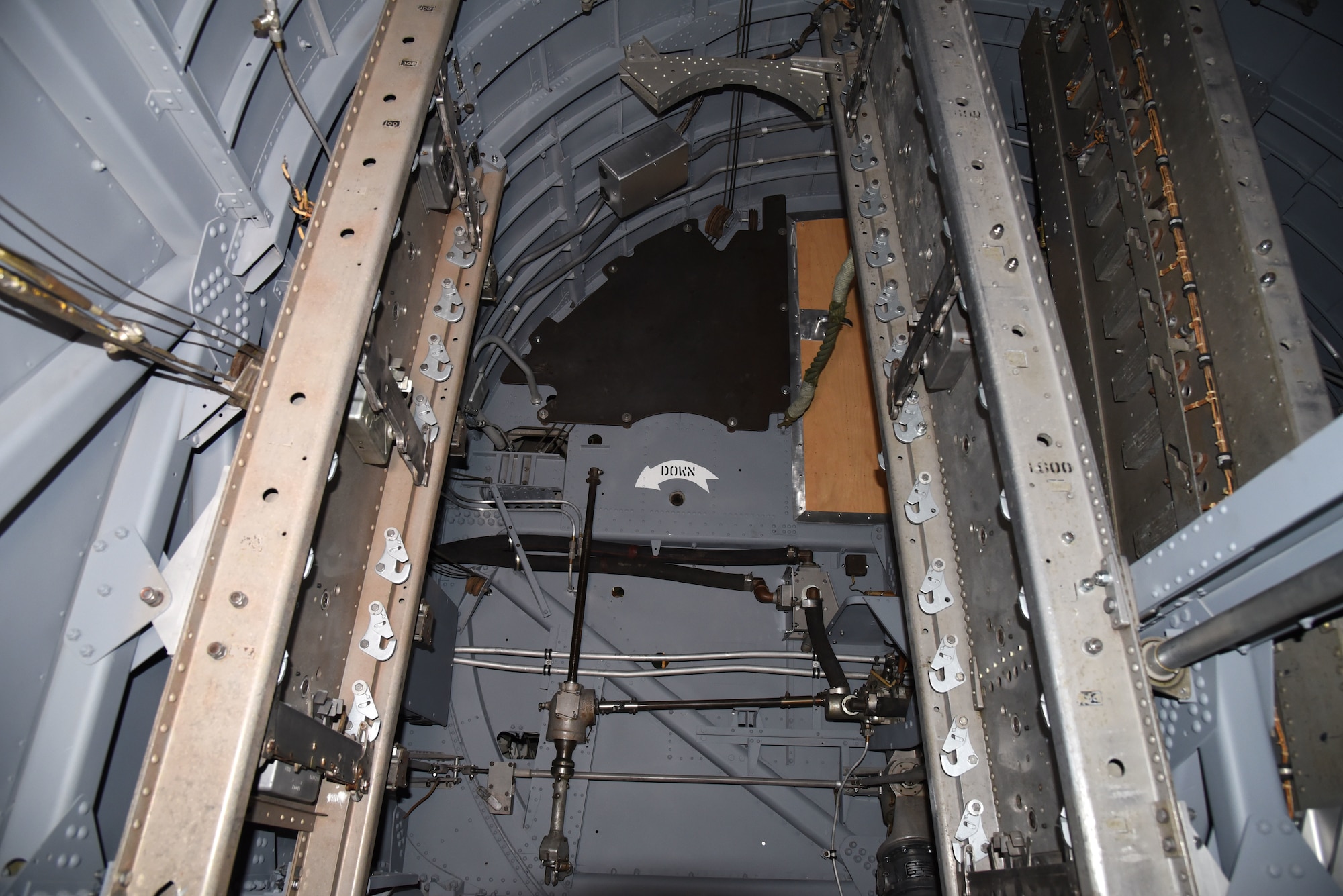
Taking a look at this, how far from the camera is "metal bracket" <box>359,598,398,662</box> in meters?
2.34

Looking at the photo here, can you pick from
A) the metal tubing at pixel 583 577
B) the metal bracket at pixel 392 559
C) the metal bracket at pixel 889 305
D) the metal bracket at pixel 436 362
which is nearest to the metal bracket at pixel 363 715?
the metal bracket at pixel 392 559

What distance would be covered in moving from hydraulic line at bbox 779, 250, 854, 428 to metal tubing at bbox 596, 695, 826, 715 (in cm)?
167

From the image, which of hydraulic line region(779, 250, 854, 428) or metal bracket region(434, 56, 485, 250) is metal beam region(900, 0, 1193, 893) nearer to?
hydraulic line region(779, 250, 854, 428)

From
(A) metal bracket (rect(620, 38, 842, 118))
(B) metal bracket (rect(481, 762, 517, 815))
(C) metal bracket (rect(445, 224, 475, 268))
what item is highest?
(A) metal bracket (rect(620, 38, 842, 118))

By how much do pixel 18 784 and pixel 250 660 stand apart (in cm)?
74

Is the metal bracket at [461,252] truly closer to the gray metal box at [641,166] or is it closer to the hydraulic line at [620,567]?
the gray metal box at [641,166]

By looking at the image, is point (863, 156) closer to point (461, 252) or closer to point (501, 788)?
point (461, 252)

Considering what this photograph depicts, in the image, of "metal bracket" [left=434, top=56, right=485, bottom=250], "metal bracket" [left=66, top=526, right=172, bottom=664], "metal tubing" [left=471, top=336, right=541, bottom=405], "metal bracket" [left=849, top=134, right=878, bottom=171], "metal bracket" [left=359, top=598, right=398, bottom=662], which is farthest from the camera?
"metal tubing" [left=471, top=336, right=541, bottom=405]

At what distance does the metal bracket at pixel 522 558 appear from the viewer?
4.05 meters

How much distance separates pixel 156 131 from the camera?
1.99 m

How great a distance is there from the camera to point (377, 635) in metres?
2.35

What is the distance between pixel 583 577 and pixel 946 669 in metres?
2.11

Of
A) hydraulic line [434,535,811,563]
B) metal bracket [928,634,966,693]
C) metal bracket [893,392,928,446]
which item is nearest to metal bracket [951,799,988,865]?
metal bracket [928,634,966,693]

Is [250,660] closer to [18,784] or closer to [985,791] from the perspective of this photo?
[18,784]
